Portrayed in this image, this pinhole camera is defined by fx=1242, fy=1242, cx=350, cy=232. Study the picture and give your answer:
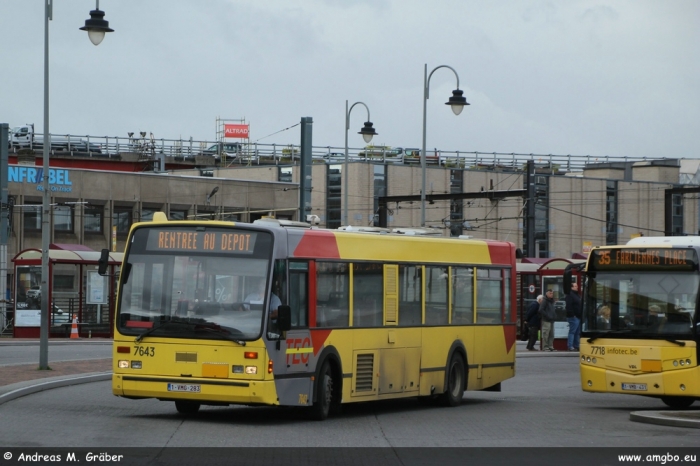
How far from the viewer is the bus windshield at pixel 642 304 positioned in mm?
18688

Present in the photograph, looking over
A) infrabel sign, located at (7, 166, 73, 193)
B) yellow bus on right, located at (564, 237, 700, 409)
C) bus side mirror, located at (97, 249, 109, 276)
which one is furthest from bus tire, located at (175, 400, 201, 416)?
infrabel sign, located at (7, 166, 73, 193)

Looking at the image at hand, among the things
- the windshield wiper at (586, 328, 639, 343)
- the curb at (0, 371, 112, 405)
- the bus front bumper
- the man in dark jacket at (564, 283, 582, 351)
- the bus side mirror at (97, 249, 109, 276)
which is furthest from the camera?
the man in dark jacket at (564, 283, 582, 351)

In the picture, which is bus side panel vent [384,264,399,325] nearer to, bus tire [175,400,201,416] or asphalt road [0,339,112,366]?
bus tire [175,400,201,416]

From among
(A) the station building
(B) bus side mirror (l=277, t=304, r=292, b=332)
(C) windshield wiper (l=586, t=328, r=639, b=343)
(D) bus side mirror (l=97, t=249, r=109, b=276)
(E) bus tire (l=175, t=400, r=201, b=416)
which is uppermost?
(A) the station building

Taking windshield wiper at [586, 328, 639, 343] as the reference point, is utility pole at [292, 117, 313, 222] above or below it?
above

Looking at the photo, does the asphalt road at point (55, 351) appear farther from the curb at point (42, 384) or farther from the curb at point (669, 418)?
the curb at point (669, 418)

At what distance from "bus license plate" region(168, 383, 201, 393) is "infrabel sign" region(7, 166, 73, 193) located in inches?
1762

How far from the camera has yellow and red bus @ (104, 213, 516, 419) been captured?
15.3 metres

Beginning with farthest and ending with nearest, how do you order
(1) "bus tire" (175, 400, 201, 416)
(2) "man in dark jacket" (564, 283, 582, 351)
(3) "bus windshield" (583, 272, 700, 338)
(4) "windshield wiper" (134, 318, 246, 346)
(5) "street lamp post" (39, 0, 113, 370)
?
1. (2) "man in dark jacket" (564, 283, 582, 351)
2. (5) "street lamp post" (39, 0, 113, 370)
3. (3) "bus windshield" (583, 272, 700, 338)
4. (1) "bus tire" (175, 400, 201, 416)
5. (4) "windshield wiper" (134, 318, 246, 346)

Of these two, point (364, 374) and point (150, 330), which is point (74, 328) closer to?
point (364, 374)

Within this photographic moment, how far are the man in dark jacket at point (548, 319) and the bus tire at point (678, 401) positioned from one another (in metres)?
15.9

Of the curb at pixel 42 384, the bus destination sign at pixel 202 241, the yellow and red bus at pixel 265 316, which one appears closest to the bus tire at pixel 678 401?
the yellow and red bus at pixel 265 316

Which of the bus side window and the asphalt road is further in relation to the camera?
the asphalt road
